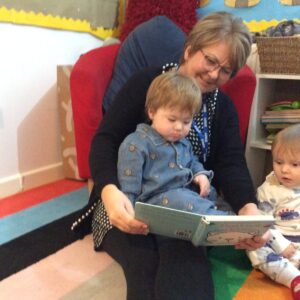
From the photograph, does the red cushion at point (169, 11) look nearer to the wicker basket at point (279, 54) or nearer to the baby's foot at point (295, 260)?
the wicker basket at point (279, 54)

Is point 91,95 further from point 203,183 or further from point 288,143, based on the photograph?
point 288,143

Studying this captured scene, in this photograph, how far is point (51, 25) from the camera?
1799 mm

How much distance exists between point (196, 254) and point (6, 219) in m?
0.86

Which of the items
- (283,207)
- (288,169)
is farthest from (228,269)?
(288,169)

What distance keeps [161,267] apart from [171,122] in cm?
37

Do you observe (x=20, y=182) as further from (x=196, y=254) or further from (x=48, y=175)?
(x=196, y=254)

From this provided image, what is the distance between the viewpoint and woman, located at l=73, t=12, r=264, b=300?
880 mm

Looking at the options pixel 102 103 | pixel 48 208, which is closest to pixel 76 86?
pixel 102 103

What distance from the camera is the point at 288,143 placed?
118 cm

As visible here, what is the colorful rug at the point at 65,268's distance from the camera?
3.40 feet

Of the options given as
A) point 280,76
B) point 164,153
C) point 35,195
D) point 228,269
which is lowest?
point 35,195

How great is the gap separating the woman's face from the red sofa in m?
0.35

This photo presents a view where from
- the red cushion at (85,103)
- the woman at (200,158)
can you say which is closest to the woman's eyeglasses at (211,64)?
the woman at (200,158)

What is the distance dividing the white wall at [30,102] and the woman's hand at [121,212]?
0.98 m
